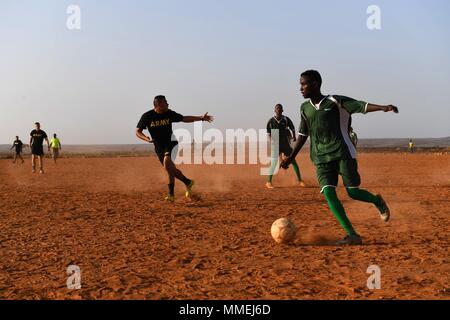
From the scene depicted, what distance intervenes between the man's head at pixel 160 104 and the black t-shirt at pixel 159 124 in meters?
0.09

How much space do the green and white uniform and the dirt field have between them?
87cm

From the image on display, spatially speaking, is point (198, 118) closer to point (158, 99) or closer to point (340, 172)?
point (158, 99)

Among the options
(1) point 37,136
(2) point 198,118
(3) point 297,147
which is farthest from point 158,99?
(1) point 37,136

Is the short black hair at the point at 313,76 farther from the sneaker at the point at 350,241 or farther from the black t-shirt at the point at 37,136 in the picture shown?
the black t-shirt at the point at 37,136

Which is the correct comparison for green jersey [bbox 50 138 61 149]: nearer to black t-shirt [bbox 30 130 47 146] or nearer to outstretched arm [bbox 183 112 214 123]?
black t-shirt [bbox 30 130 47 146]

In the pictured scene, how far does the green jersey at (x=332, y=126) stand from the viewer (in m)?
5.29

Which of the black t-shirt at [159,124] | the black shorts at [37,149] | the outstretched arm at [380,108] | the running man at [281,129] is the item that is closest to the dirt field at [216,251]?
the black t-shirt at [159,124]

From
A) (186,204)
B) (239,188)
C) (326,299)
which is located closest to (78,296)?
(326,299)

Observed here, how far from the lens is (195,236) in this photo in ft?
20.8

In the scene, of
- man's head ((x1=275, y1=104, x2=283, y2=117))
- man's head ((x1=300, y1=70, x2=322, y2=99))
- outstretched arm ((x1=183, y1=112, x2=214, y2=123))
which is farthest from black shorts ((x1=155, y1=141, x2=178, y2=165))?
man's head ((x1=300, y1=70, x2=322, y2=99))

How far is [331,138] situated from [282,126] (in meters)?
6.77

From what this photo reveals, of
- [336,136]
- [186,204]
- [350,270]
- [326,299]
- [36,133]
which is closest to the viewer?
[326,299]
